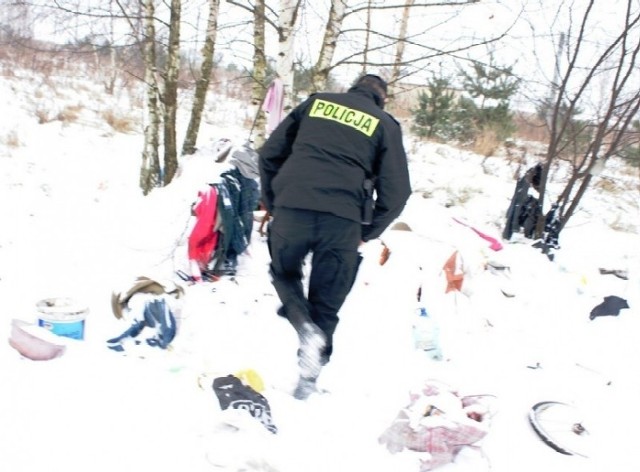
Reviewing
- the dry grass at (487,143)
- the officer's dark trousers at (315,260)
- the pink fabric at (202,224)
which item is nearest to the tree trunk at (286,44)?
the pink fabric at (202,224)

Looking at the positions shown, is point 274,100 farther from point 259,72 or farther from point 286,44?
point 259,72

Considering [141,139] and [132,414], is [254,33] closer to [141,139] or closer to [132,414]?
[132,414]

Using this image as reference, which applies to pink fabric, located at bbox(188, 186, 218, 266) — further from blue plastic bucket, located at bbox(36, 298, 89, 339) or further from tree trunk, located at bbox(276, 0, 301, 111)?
tree trunk, located at bbox(276, 0, 301, 111)

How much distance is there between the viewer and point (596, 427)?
2.85m

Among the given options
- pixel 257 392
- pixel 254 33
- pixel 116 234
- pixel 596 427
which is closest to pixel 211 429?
pixel 257 392

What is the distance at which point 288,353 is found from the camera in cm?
306

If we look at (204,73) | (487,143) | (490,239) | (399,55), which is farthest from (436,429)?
(487,143)

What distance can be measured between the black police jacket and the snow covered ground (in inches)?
40.3

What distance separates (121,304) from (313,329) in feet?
4.13

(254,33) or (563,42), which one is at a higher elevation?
(563,42)

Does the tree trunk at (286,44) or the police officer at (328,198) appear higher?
the tree trunk at (286,44)

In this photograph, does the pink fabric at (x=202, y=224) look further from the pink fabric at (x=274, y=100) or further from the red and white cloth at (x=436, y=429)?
the red and white cloth at (x=436, y=429)

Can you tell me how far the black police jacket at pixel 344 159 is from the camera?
250 centimetres

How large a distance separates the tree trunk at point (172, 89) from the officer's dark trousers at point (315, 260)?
425cm
